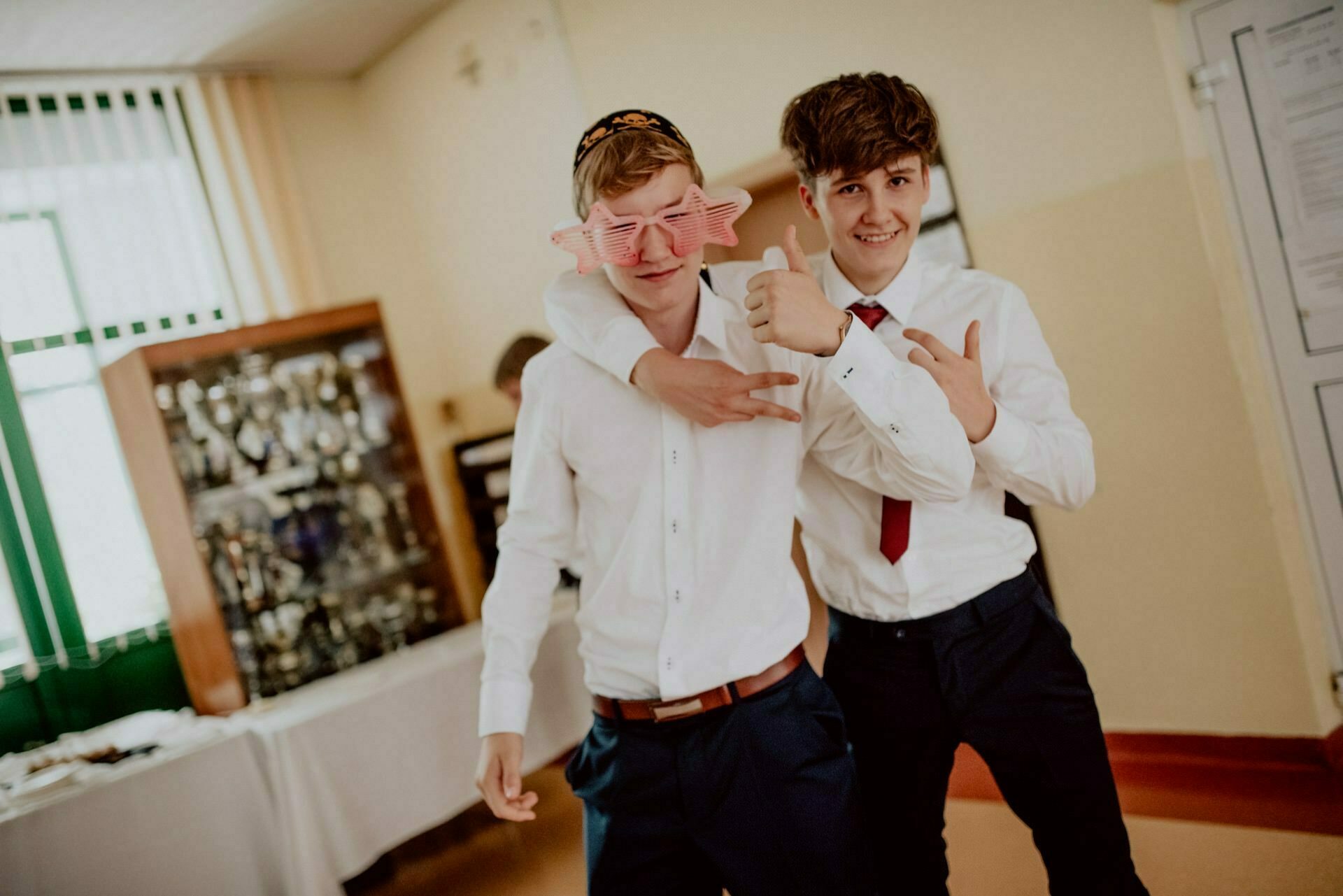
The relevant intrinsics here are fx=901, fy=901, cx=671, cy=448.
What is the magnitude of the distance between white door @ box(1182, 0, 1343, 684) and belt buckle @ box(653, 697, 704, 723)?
1172 mm

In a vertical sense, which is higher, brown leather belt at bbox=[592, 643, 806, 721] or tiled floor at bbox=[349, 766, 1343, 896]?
brown leather belt at bbox=[592, 643, 806, 721]

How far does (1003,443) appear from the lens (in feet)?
4.25

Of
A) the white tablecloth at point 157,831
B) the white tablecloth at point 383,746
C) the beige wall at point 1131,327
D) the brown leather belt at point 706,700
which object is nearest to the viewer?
the brown leather belt at point 706,700

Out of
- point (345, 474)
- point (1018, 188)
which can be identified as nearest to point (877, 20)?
point (1018, 188)

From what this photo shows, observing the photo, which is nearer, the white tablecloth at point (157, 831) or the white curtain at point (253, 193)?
the white tablecloth at point (157, 831)

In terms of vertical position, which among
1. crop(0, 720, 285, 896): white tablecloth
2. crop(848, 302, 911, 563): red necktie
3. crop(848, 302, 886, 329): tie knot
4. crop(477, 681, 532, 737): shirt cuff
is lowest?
crop(0, 720, 285, 896): white tablecloth

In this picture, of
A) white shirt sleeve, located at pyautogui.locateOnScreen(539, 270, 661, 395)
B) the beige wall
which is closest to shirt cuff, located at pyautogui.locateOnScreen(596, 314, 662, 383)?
white shirt sleeve, located at pyautogui.locateOnScreen(539, 270, 661, 395)

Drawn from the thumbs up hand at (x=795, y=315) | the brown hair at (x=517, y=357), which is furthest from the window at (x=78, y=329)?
the thumbs up hand at (x=795, y=315)

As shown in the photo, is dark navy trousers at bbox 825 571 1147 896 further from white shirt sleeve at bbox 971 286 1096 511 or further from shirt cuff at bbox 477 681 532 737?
shirt cuff at bbox 477 681 532 737

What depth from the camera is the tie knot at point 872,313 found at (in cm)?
148

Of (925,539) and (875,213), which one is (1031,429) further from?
(875,213)

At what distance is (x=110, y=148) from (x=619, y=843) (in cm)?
414

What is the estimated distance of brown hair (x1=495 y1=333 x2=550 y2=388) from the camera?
11.1 feet

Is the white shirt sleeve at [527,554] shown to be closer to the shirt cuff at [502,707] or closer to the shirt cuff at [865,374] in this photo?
the shirt cuff at [502,707]
